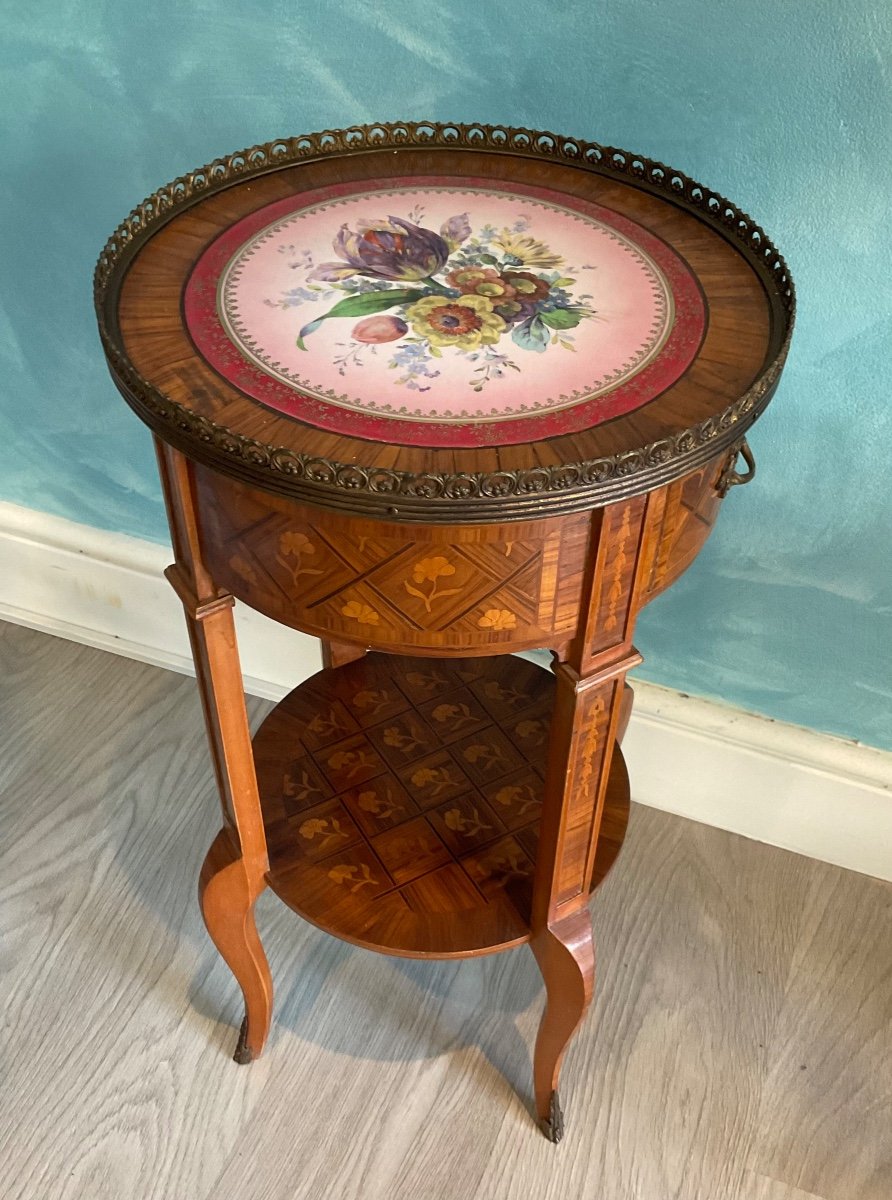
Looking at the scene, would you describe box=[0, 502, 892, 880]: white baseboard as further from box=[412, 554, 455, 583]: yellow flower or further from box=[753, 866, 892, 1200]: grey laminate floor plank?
box=[412, 554, 455, 583]: yellow flower

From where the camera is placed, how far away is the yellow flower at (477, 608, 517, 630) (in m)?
0.90

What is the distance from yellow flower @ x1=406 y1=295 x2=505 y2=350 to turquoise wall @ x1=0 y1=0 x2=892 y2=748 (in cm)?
39

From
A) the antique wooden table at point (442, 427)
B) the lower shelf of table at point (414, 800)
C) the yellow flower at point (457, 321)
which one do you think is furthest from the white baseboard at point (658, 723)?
the yellow flower at point (457, 321)

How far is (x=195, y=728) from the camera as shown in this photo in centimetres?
186

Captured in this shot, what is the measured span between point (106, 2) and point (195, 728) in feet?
3.39

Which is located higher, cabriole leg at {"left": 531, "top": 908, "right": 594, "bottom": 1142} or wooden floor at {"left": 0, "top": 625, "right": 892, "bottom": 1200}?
cabriole leg at {"left": 531, "top": 908, "right": 594, "bottom": 1142}

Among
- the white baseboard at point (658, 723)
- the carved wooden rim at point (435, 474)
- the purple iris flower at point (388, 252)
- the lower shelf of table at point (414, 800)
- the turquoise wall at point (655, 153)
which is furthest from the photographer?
the white baseboard at point (658, 723)

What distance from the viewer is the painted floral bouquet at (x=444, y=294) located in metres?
0.92

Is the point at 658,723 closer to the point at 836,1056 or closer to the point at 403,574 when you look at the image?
the point at 836,1056

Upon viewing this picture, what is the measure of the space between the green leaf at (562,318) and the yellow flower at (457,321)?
0.13 ft

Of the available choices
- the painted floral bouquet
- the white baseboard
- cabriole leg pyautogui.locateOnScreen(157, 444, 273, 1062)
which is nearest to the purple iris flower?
the painted floral bouquet

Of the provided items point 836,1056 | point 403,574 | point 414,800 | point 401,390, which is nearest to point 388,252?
point 401,390

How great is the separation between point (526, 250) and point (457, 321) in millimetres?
141

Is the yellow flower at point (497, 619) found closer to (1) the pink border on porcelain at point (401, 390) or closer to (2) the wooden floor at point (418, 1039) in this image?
(1) the pink border on porcelain at point (401, 390)
